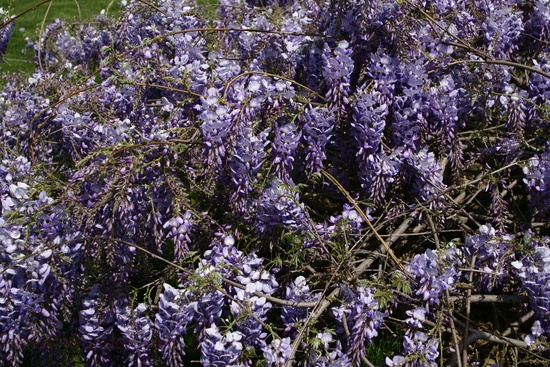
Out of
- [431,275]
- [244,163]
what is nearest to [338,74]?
[244,163]

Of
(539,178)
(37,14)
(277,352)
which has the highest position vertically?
(539,178)

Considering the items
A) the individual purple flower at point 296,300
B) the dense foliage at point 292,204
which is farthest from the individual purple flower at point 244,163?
the individual purple flower at point 296,300

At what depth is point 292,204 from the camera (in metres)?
2.44

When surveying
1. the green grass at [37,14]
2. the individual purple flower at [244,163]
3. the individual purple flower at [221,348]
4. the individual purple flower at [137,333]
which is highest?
the individual purple flower at [244,163]

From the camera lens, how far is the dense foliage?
2332mm

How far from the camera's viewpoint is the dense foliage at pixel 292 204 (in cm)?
233

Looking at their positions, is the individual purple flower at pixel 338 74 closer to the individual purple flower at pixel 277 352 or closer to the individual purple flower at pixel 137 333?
the individual purple flower at pixel 277 352

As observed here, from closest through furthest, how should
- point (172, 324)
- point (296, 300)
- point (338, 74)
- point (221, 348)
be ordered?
point (221, 348) → point (172, 324) → point (296, 300) → point (338, 74)

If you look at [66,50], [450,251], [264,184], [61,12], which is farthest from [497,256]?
[61,12]

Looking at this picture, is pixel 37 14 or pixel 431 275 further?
pixel 37 14

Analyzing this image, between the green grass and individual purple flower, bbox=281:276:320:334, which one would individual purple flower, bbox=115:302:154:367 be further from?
the green grass

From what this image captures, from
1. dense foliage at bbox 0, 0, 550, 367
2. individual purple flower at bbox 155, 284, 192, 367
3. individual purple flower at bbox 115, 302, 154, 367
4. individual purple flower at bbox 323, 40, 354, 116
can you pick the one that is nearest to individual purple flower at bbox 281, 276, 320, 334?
dense foliage at bbox 0, 0, 550, 367

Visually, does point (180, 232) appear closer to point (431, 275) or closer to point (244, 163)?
point (244, 163)

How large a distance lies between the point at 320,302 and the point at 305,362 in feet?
0.73
